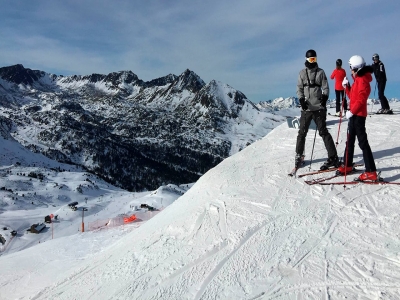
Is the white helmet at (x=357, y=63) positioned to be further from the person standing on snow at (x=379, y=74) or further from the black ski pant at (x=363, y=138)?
the person standing on snow at (x=379, y=74)

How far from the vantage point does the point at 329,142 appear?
975cm

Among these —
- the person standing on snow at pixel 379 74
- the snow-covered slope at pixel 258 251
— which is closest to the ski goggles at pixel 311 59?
the snow-covered slope at pixel 258 251

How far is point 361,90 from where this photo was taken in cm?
804

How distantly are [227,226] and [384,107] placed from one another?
13.0m

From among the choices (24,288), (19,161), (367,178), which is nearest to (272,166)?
(367,178)

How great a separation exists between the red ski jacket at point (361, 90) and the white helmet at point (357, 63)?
0.11 metres

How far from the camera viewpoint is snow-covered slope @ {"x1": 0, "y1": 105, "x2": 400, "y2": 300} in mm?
5602

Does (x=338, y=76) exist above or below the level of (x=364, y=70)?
above

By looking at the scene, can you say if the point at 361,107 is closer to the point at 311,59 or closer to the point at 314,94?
the point at 314,94

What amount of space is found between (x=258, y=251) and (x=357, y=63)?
17.2 ft

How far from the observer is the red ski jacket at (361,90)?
7.98 m

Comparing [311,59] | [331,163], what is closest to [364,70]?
[311,59]

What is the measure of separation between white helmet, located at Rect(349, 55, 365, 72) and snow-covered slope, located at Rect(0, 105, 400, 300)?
306cm

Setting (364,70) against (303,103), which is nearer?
(364,70)
